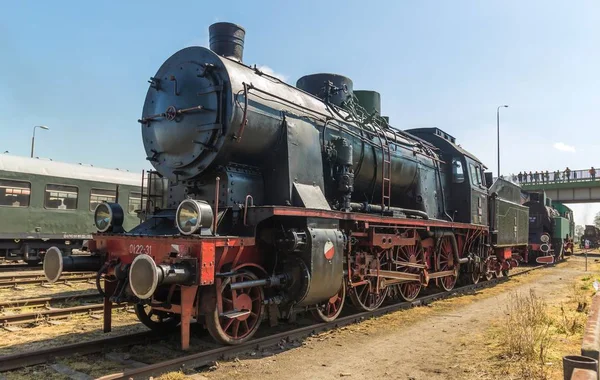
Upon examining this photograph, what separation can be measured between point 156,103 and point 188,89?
712 millimetres

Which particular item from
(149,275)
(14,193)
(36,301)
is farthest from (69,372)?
(14,193)

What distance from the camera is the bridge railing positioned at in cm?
4025

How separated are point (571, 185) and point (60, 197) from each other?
41.2 m

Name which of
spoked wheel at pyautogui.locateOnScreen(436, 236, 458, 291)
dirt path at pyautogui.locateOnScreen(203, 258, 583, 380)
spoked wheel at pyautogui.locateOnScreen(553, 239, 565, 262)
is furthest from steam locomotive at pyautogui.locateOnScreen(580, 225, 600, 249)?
dirt path at pyautogui.locateOnScreen(203, 258, 583, 380)

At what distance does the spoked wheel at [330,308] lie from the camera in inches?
283

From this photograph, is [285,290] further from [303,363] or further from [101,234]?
[101,234]

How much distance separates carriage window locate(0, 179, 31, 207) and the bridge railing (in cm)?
3629

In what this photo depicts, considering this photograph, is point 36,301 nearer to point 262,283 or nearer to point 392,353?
point 262,283

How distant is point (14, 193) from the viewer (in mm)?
14531

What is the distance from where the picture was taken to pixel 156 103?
701cm

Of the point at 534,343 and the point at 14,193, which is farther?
the point at 14,193

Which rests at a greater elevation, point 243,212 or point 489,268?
point 243,212

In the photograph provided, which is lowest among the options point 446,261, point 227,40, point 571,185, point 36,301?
point 36,301

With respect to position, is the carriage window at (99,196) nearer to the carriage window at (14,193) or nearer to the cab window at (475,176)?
the carriage window at (14,193)
